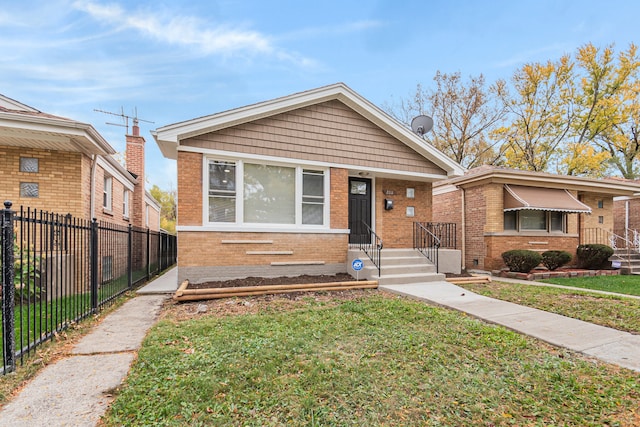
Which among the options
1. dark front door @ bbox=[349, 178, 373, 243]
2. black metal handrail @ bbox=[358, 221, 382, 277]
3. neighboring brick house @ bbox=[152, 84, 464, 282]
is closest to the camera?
neighboring brick house @ bbox=[152, 84, 464, 282]

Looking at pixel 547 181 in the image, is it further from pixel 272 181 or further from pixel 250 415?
pixel 250 415

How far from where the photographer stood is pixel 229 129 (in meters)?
7.90

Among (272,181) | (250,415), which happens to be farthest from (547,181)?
(250,415)

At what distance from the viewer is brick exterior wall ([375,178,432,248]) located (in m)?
10.3

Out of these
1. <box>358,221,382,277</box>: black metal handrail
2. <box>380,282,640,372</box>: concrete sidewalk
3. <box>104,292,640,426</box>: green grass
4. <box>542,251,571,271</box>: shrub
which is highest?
<box>358,221,382,277</box>: black metal handrail

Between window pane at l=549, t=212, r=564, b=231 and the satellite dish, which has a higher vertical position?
the satellite dish

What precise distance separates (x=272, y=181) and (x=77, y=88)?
17218 millimetres

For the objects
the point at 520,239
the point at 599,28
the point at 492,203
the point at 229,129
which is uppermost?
the point at 599,28

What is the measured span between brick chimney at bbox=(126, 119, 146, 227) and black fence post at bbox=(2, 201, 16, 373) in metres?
11.2

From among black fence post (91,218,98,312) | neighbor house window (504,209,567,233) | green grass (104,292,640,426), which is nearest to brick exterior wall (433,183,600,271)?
neighbor house window (504,209,567,233)

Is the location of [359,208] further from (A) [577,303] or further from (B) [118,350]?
(B) [118,350]

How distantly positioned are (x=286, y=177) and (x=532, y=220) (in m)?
9.94

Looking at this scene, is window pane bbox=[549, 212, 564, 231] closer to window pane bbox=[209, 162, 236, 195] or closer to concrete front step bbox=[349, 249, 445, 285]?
concrete front step bbox=[349, 249, 445, 285]

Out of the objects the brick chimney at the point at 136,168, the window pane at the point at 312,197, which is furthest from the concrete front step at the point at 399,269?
the brick chimney at the point at 136,168
